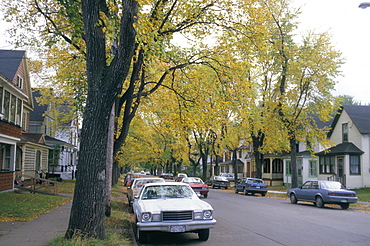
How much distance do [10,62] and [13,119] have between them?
6.01 m

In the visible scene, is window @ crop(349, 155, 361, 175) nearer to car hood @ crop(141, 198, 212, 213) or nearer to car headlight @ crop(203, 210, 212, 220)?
car hood @ crop(141, 198, 212, 213)

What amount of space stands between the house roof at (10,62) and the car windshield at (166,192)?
17.4m

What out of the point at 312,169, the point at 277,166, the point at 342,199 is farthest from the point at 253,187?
the point at 277,166

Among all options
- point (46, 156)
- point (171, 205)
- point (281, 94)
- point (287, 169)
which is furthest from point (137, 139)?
point (171, 205)

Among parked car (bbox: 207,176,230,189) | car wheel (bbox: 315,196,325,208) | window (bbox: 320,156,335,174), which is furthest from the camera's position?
parked car (bbox: 207,176,230,189)

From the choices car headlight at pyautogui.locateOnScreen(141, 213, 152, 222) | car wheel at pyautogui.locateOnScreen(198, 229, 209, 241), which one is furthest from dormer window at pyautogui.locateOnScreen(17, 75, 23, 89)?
car wheel at pyautogui.locateOnScreen(198, 229, 209, 241)

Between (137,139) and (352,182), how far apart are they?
21.7m

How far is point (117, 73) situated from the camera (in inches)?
321

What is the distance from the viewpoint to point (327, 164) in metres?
38.1

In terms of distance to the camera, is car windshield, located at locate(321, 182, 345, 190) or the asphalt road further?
car windshield, located at locate(321, 182, 345, 190)

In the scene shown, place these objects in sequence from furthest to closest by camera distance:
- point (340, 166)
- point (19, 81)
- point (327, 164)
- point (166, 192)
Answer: point (327, 164)
point (340, 166)
point (19, 81)
point (166, 192)

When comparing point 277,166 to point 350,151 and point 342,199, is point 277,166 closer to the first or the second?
point 350,151

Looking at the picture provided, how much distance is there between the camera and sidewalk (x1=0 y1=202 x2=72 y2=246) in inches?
345

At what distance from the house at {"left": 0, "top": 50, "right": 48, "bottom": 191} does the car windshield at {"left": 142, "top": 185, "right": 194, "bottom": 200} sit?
11.7 meters
